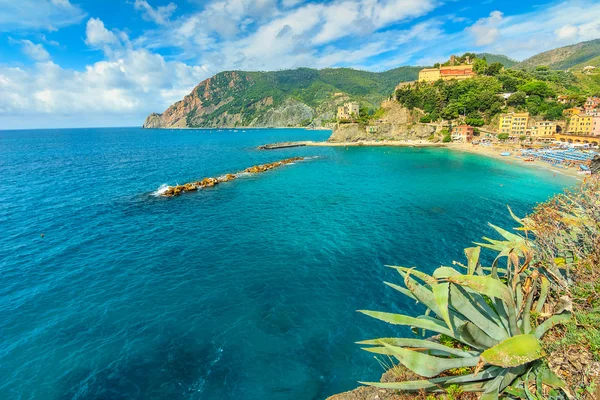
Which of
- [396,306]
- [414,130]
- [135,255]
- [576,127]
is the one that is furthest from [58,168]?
[576,127]

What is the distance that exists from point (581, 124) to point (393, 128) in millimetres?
59374

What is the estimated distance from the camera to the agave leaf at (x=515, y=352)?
490cm

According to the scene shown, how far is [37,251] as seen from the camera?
87.4ft

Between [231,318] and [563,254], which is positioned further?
[231,318]

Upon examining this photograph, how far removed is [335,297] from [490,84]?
13174cm

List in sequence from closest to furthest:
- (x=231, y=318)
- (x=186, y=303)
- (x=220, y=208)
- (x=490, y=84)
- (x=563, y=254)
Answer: (x=563, y=254) → (x=231, y=318) → (x=186, y=303) → (x=220, y=208) → (x=490, y=84)

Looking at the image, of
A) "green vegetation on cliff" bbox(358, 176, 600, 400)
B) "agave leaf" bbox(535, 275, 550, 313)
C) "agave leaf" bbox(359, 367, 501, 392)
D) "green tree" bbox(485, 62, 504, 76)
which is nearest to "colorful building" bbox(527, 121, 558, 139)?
"green tree" bbox(485, 62, 504, 76)

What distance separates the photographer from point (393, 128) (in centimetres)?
12438

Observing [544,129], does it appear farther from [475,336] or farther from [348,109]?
[475,336]

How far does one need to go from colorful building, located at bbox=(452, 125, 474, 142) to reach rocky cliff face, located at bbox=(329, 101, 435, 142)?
10.7 metres

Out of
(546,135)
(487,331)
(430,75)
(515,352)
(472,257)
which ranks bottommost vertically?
(546,135)

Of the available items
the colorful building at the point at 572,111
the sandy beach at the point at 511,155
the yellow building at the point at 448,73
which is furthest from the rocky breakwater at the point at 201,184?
the yellow building at the point at 448,73

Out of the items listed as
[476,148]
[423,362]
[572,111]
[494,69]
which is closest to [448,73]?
[494,69]

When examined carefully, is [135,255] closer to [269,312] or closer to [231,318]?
[231,318]
